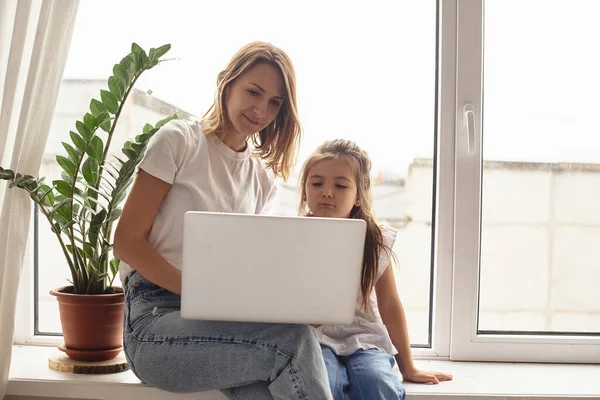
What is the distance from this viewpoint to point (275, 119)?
1.61 m

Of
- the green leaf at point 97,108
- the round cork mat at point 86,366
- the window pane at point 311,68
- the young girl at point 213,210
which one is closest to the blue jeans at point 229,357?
the young girl at point 213,210

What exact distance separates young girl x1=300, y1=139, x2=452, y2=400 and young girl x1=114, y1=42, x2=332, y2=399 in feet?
0.29

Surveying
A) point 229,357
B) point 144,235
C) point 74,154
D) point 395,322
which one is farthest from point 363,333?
point 74,154

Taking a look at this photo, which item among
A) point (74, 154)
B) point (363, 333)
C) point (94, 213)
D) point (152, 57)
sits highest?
point (152, 57)

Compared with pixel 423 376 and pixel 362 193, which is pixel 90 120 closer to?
pixel 362 193

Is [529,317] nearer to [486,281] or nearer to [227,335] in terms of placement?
[486,281]

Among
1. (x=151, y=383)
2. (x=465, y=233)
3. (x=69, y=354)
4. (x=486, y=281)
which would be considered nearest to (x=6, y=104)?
(x=69, y=354)

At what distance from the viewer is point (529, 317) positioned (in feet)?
6.16

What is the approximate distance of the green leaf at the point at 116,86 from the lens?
157 cm

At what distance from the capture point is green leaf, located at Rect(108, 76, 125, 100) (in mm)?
1573

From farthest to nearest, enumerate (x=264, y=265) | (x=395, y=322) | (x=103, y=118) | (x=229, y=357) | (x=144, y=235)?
1. (x=395, y=322)
2. (x=103, y=118)
3. (x=144, y=235)
4. (x=229, y=357)
5. (x=264, y=265)

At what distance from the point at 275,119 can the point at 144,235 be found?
0.39 meters

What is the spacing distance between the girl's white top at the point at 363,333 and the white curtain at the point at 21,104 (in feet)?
2.19

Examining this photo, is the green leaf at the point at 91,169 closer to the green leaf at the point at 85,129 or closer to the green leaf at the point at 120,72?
the green leaf at the point at 85,129
